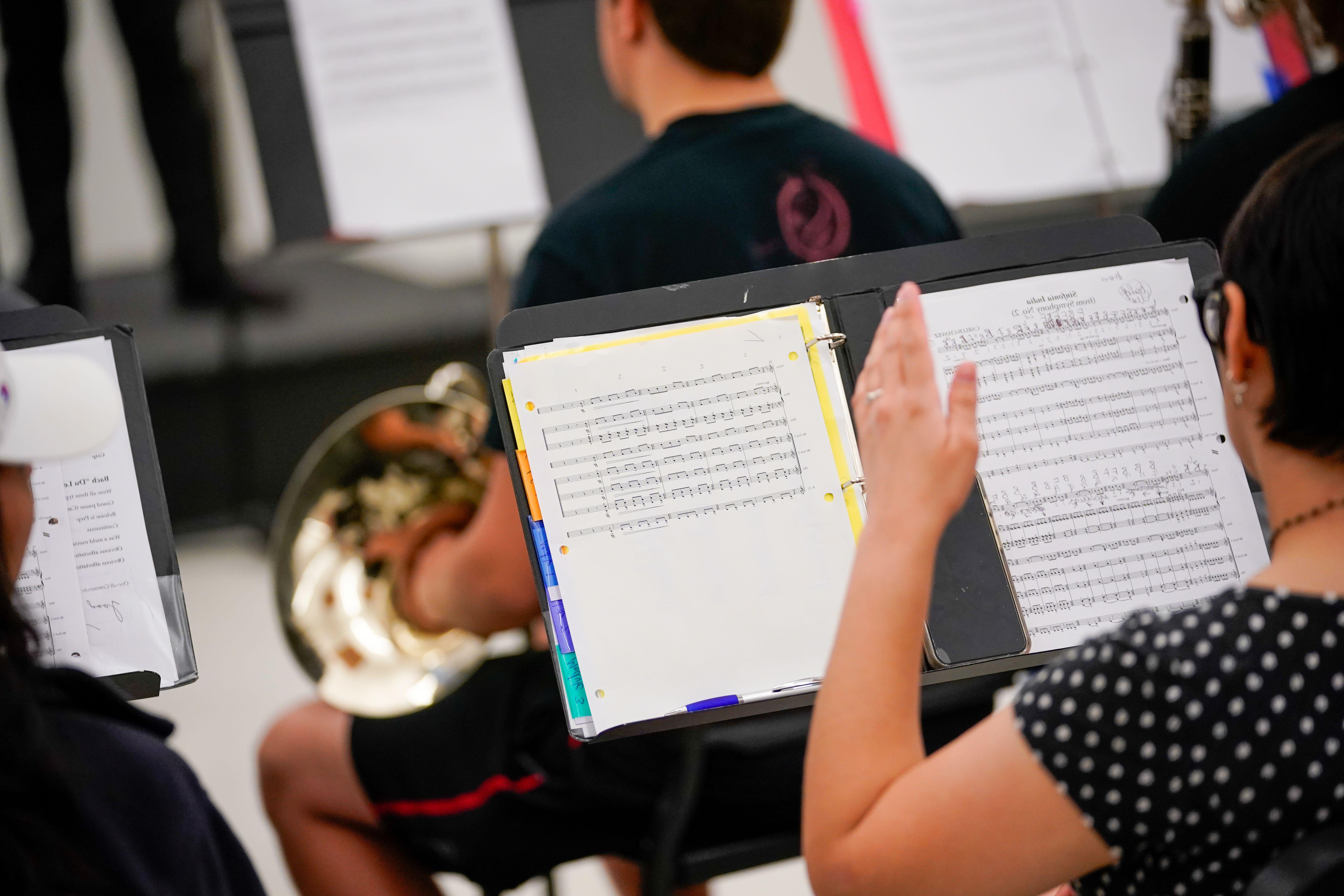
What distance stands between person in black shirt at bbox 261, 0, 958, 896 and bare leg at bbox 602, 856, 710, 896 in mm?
340

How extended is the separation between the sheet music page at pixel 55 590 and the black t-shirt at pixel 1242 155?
1275 millimetres

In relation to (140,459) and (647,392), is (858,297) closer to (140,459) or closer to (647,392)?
(647,392)

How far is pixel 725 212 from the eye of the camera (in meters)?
1.38

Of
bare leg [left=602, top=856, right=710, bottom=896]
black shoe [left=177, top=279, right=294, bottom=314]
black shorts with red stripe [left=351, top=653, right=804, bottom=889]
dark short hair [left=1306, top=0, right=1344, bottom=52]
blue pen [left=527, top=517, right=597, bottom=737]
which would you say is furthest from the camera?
black shoe [left=177, top=279, right=294, bottom=314]

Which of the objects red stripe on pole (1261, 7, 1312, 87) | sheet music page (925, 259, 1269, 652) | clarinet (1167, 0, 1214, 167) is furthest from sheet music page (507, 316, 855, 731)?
red stripe on pole (1261, 7, 1312, 87)

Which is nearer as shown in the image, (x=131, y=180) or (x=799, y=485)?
(x=799, y=485)

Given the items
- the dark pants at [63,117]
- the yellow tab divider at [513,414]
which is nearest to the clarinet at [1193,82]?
the yellow tab divider at [513,414]

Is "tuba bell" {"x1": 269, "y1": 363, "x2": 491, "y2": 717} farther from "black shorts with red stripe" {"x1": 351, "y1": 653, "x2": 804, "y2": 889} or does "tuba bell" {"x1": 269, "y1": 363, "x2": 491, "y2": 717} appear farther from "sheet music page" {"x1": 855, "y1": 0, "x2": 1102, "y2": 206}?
"sheet music page" {"x1": 855, "y1": 0, "x2": 1102, "y2": 206}

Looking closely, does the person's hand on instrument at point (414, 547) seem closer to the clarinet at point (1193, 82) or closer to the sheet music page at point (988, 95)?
the sheet music page at point (988, 95)

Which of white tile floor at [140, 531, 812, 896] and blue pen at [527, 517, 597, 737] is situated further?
white tile floor at [140, 531, 812, 896]

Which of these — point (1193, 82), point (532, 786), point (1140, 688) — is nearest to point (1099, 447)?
point (1140, 688)

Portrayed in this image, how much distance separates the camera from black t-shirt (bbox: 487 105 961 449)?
1355mm

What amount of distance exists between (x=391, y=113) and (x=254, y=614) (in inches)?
50.7

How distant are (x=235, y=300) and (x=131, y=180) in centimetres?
48
